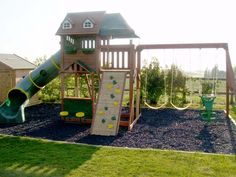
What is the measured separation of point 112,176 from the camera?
213 inches

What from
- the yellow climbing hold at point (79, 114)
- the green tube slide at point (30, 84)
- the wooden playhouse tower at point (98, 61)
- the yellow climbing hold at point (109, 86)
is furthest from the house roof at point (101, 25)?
the yellow climbing hold at point (79, 114)

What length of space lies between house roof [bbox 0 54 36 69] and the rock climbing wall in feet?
21.5

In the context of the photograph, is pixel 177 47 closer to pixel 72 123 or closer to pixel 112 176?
pixel 72 123

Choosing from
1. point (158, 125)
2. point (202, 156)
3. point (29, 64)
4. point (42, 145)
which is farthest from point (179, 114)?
point (29, 64)

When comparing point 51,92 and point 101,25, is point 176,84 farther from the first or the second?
point 51,92

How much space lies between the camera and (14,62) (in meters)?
15.5

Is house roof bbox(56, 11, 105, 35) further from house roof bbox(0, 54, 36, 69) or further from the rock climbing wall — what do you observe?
house roof bbox(0, 54, 36, 69)

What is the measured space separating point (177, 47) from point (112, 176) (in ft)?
22.1

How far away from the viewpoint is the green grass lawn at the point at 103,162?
5.59 m

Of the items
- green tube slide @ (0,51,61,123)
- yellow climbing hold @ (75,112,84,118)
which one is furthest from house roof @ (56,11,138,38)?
yellow climbing hold @ (75,112,84,118)

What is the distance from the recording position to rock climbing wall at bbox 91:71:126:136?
9070mm

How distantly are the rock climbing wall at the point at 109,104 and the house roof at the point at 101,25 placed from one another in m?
1.60

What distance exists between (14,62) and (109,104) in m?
8.17

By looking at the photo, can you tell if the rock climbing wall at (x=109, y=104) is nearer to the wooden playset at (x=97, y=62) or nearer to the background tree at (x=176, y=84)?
the wooden playset at (x=97, y=62)
